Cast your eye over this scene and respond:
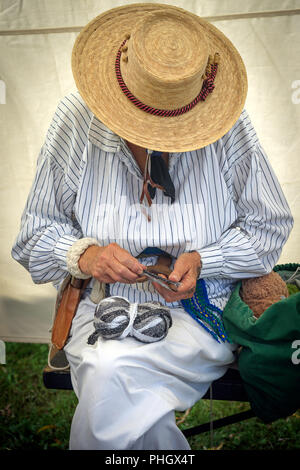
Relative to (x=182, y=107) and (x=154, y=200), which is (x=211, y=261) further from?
(x=182, y=107)

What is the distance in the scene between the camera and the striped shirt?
1.31 meters

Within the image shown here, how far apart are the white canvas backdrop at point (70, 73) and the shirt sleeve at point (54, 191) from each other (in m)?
0.48

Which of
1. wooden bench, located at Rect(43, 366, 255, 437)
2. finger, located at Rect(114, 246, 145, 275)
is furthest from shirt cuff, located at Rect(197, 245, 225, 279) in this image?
wooden bench, located at Rect(43, 366, 255, 437)

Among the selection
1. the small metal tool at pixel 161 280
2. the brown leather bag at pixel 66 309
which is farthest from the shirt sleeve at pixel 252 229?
the brown leather bag at pixel 66 309

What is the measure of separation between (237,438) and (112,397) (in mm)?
991

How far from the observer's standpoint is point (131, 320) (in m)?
1.13

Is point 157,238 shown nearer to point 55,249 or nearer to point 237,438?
point 55,249

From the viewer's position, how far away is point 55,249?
1.31 m

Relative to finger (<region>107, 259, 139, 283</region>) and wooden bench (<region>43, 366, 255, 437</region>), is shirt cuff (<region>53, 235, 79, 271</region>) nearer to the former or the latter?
finger (<region>107, 259, 139, 283</region>)

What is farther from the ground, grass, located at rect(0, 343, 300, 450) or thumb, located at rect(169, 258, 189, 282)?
thumb, located at rect(169, 258, 189, 282)

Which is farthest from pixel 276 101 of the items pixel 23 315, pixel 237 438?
pixel 23 315

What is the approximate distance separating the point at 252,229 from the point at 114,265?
0.49m

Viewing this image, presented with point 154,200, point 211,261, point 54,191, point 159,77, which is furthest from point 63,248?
point 159,77

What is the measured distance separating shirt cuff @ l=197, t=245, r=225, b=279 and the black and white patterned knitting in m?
0.20
